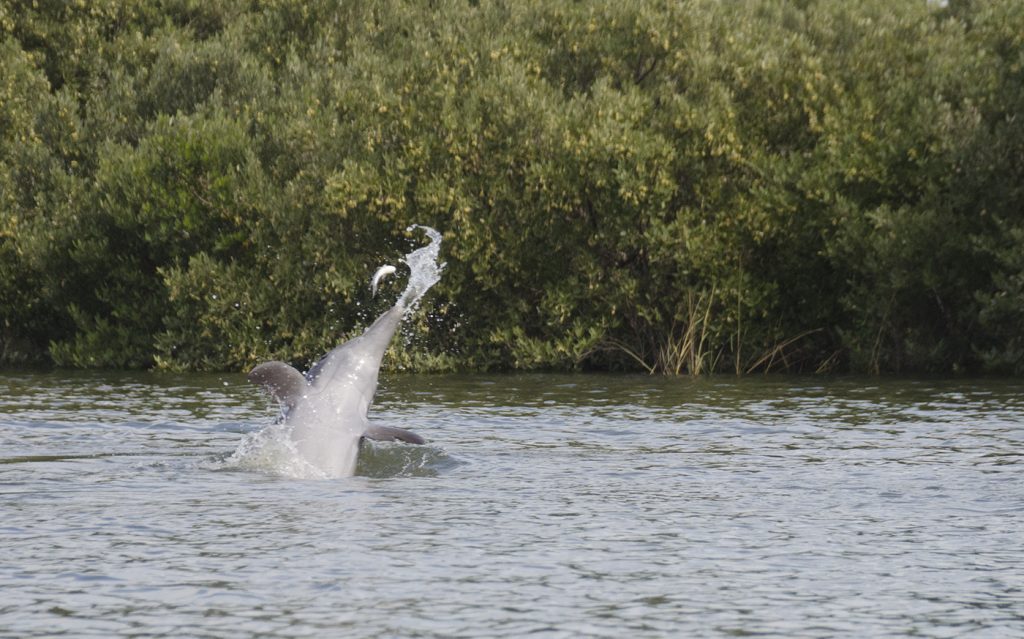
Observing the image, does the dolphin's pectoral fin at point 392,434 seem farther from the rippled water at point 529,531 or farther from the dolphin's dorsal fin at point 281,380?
the dolphin's dorsal fin at point 281,380

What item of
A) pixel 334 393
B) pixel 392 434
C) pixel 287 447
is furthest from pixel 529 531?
pixel 287 447

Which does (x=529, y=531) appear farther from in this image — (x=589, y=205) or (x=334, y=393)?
(x=589, y=205)

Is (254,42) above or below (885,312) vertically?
above

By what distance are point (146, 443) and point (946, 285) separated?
20172 mm

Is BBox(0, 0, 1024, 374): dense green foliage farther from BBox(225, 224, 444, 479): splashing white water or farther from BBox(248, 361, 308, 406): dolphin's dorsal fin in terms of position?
BBox(248, 361, 308, 406): dolphin's dorsal fin

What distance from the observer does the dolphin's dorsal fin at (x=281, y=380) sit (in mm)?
15430

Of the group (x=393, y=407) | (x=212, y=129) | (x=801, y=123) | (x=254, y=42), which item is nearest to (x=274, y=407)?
(x=393, y=407)

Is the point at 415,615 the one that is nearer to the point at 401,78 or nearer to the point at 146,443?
the point at 146,443

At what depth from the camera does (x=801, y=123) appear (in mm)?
36000

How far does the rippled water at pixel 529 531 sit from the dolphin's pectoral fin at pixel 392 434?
542 millimetres

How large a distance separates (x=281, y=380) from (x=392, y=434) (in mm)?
1234

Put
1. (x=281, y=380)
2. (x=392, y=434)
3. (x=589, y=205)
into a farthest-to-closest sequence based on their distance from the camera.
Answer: (x=589, y=205), (x=281, y=380), (x=392, y=434)

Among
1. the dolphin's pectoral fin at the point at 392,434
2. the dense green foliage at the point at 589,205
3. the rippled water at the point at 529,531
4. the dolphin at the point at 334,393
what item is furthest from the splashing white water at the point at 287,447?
the dense green foliage at the point at 589,205

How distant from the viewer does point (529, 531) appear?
531 inches
